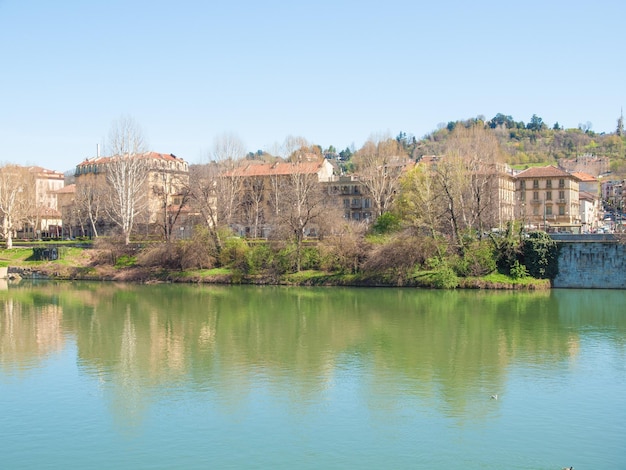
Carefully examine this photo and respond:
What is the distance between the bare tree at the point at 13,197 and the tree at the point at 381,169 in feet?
119

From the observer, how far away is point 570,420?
1853 centimetres

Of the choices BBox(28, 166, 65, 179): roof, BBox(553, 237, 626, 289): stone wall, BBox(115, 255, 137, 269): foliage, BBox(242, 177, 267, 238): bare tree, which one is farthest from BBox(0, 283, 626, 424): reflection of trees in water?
BBox(28, 166, 65, 179): roof

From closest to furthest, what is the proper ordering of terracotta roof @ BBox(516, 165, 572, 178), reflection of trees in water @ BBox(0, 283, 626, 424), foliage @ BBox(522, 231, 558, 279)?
1. reflection of trees in water @ BBox(0, 283, 626, 424)
2. foliage @ BBox(522, 231, 558, 279)
3. terracotta roof @ BBox(516, 165, 572, 178)

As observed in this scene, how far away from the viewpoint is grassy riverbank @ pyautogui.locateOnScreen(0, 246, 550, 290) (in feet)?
162

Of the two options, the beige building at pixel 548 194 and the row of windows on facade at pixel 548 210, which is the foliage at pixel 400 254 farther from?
the row of windows on facade at pixel 548 210

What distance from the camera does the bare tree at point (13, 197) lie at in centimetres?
7300

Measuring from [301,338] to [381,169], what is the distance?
139 ft

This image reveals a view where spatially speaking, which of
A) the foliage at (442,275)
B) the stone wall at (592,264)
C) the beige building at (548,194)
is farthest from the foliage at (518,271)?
the beige building at (548,194)

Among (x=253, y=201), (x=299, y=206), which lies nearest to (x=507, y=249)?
(x=299, y=206)

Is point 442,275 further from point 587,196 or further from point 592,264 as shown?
point 587,196

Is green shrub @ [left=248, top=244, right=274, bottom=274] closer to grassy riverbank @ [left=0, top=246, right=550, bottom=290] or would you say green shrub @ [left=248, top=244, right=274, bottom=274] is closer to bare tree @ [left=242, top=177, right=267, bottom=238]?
grassy riverbank @ [left=0, top=246, right=550, bottom=290]

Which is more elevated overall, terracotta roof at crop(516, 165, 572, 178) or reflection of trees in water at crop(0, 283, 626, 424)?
terracotta roof at crop(516, 165, 572, 178)

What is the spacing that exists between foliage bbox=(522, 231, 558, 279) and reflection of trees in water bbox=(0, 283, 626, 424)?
342 cm

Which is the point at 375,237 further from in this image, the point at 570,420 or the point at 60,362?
the point at 570,420
